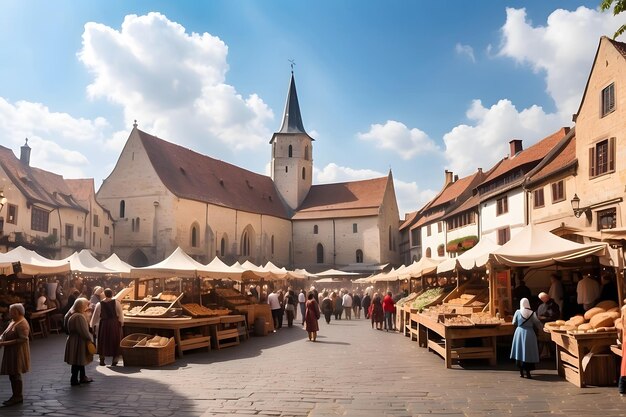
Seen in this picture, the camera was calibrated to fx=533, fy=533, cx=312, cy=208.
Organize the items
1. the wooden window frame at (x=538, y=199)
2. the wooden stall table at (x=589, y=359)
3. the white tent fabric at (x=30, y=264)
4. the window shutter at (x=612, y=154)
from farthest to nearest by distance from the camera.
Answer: the wooden window frame at (x=538, y=199)
the window shutter at (x=612, y=154)
the white tent fabric at (x=30, y=264)
the wooden stall table at (x=589, y=359)

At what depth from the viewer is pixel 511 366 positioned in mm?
11562

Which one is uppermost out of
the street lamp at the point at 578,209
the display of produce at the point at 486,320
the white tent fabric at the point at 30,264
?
the street lamp at the point at 578,209

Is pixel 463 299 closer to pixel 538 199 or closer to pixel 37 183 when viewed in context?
pixel 538 199

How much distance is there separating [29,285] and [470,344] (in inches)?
711

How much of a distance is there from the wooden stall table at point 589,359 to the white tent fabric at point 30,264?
15.4 meters

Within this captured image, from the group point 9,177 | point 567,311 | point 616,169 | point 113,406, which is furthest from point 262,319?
point 9,177

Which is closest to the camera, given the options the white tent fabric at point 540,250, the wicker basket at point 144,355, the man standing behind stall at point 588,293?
the white tent fabric at point 540,250

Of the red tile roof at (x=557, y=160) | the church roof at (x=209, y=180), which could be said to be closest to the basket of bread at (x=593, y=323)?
the red tile roof at (x=557, y=160)

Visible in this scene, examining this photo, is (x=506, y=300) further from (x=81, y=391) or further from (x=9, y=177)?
(x=9, y=177)

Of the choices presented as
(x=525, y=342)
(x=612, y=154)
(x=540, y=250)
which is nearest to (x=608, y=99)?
(x=612, y=154)

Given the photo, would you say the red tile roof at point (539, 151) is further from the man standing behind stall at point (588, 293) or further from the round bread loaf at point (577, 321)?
the round bread loaf at point (577, 321)

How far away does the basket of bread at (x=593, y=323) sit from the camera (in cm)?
962

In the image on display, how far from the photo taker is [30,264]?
57.1ft

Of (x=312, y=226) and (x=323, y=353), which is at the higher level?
(x=312, y=226)
